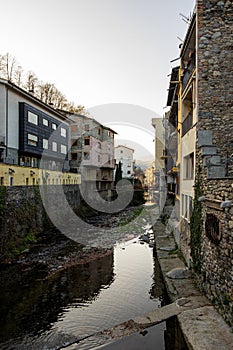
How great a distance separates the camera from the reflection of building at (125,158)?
73.1 metres

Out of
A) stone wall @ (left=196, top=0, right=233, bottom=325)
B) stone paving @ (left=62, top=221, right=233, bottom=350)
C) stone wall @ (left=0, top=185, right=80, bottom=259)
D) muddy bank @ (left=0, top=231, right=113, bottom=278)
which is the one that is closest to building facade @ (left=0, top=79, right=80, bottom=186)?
stone wall @ (left=0, top=185, right=80, bottom=259)

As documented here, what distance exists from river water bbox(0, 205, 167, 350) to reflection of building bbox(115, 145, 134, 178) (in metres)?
59.6

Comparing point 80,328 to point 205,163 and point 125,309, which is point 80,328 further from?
point 205,163

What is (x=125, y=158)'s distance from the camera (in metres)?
73.8

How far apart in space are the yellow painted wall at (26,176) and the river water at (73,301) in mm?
5172

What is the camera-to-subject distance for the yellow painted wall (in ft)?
50.9

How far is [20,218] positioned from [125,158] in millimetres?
58231

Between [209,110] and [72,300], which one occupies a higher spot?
[209,110]

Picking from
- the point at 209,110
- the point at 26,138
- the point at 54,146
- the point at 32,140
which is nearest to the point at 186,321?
the point at 209,110

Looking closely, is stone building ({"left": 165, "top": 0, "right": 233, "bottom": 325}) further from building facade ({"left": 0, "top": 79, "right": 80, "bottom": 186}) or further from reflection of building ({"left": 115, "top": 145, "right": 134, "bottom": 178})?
reflection of building ({"left": 115, "top": 145, "right": 134, "bottom": 178})

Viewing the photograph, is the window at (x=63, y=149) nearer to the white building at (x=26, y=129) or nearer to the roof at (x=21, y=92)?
the white building at (x=26, y=129)

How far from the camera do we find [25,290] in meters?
10.0

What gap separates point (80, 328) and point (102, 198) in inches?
1229

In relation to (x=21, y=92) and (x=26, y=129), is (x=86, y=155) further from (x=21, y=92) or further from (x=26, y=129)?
(x=21, y=92)
